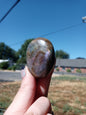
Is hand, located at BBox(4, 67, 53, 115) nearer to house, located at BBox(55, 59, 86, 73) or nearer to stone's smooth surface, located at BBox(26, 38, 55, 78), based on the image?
stone's smooth surface, located at BBox(26, 38, 55, 78)

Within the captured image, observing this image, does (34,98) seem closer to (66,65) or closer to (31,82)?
(31,82)

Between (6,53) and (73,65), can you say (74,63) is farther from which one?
(6,53)

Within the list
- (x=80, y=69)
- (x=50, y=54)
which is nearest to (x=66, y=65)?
(x=80, y=69)

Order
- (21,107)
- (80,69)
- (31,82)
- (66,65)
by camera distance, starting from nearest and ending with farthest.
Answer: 1. (21,107)
2. (31,82)
3. (80,69)
4. (66,65)

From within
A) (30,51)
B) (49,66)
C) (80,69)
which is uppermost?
(30,51)

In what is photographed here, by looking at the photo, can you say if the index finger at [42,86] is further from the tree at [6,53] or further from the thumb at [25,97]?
the tree at [6,53]
